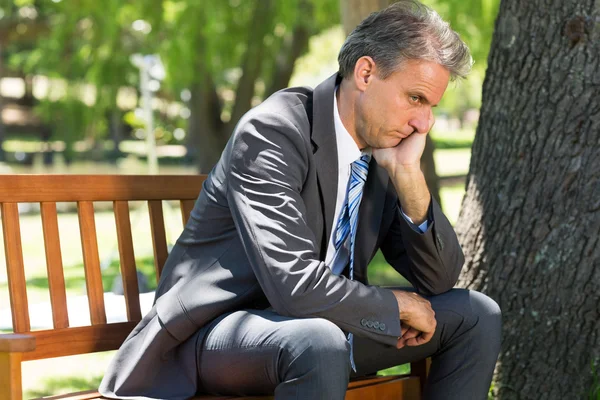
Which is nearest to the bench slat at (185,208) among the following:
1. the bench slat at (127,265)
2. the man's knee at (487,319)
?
the bench slat at (127,265)

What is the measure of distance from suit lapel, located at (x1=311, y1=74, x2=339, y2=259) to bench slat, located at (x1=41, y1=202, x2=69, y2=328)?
A: 3.07 ft

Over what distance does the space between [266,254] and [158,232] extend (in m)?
1.00

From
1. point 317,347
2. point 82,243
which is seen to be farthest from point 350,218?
point 82,243

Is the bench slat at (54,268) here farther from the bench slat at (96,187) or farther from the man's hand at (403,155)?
the man's hand at (403,155)

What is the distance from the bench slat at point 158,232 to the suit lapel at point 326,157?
2.68 feet

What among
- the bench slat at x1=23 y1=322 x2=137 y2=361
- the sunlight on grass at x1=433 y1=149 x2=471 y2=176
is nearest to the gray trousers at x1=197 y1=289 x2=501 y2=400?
the bench slat at x1=23 y1=322 x2=137 y2=361

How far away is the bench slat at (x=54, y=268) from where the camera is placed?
321 centimetres

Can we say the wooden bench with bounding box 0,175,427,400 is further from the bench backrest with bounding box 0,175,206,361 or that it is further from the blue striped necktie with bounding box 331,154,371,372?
the blue striped necktie with bounding box 331,154,371,372

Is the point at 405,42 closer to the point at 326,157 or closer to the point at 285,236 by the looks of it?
the point at 326,157

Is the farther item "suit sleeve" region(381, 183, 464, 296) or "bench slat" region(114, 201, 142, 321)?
"bench slat" region(114, 201, 142, 321)

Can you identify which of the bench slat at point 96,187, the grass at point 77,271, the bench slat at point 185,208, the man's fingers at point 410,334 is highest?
the bench slat at point 96,187

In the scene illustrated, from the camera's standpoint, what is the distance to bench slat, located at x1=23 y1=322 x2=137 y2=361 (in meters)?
3.12

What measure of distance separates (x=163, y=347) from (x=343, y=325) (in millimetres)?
534

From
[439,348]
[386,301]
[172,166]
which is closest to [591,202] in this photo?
[439,348]
